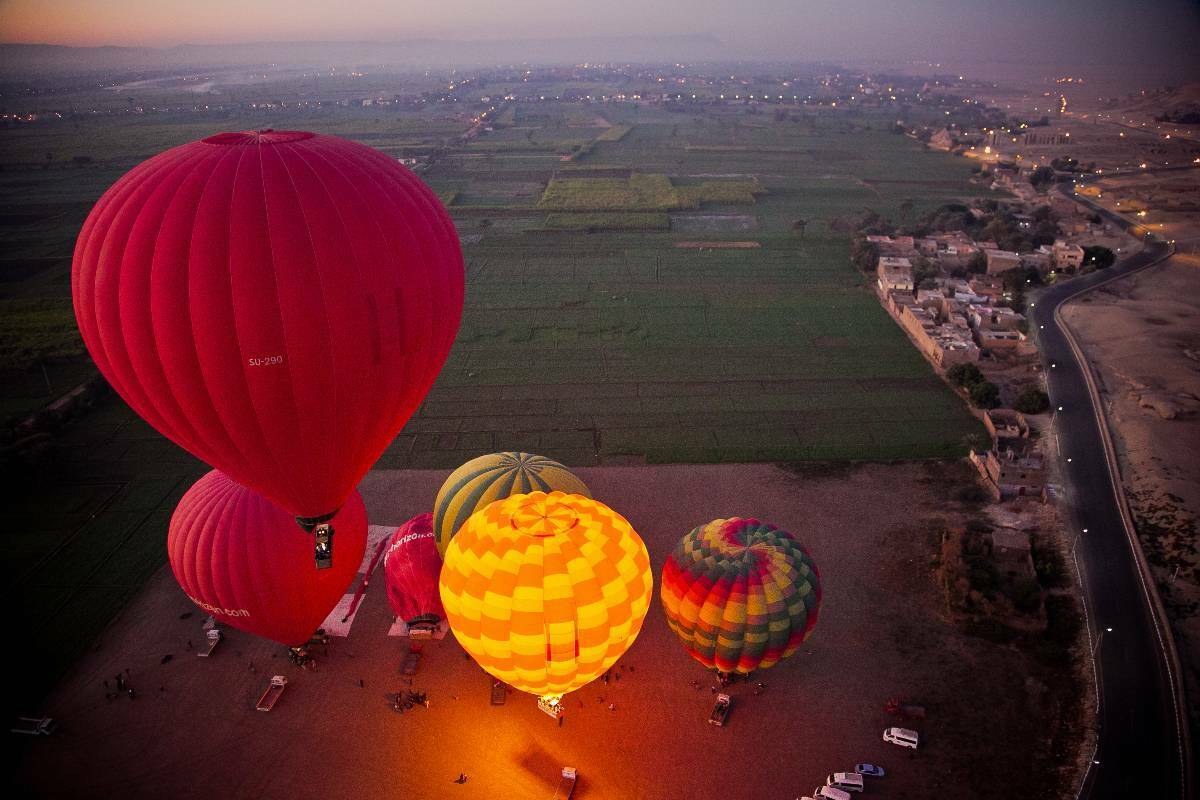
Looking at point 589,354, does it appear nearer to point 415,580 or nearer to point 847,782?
point 415,580

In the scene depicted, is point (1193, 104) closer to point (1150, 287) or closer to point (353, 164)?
point (1150, 287)

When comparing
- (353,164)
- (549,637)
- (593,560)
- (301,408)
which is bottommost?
(549,637)

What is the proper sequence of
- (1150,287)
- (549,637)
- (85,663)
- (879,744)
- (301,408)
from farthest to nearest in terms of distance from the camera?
1. (1150,287)
2. (85,663)
3. (879,744)
4. (549,637)
5. (301,408)

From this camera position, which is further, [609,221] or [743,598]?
[609,221]

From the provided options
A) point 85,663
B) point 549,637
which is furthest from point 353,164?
point 85,663

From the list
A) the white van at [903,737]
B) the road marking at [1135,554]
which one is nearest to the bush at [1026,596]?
the road marking at [1135,554]

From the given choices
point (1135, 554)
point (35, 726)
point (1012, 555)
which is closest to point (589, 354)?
point (1012, 555)
